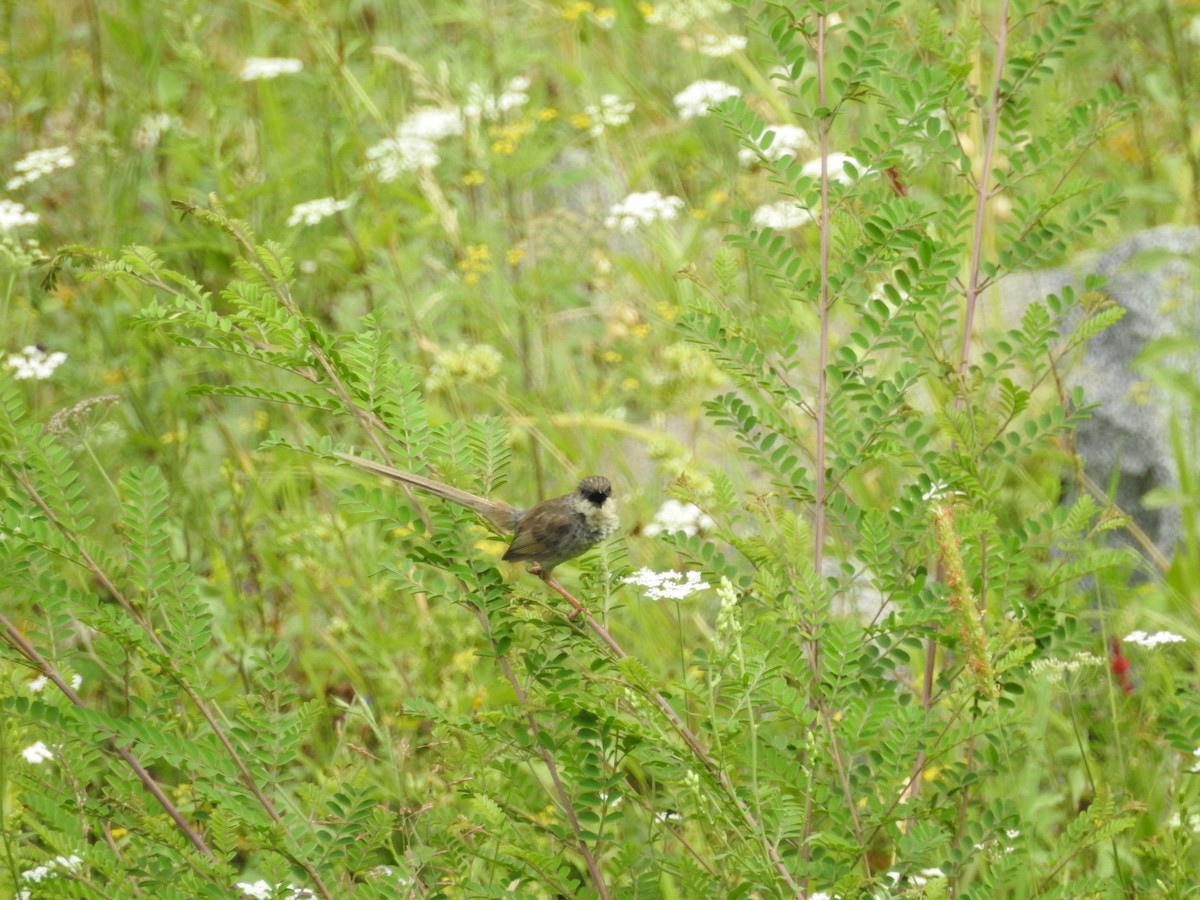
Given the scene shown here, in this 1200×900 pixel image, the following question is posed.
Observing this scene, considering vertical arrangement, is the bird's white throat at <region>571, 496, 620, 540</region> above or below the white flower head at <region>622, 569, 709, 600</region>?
below

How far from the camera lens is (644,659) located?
12.4 feet

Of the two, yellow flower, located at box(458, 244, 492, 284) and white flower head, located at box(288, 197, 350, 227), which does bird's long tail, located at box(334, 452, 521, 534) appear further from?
yellow flower, located at box(458, 244, 492, 284)

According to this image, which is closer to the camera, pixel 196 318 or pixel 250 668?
pixel 196 318

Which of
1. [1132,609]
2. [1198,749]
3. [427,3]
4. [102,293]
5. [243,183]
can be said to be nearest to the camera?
[1198,749]

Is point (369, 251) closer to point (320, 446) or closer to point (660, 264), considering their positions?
point (660, 264)

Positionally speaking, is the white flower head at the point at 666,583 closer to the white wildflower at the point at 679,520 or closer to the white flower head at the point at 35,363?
the white wildflower at the point at 679,520

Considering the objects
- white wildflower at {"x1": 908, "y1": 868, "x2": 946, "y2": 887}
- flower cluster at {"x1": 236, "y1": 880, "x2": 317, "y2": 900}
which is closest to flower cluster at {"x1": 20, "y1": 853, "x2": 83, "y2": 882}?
flower cluster at {"x1": 236, "y1": 880, "x2": 317, "y2": 900}

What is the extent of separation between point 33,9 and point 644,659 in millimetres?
6732

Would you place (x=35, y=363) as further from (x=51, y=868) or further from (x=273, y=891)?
(x=273, y=891)

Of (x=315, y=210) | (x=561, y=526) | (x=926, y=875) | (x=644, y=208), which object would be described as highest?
(x=315, y=210)

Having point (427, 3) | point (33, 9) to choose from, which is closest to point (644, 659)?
point (427, 3)

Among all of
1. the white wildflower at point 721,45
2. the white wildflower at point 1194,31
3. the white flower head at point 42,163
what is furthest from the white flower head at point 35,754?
the white wildflower at point 1194,31

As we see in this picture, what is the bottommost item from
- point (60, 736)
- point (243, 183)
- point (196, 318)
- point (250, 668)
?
point (250, 668)

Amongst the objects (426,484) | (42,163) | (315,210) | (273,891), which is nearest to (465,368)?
(315,210)
